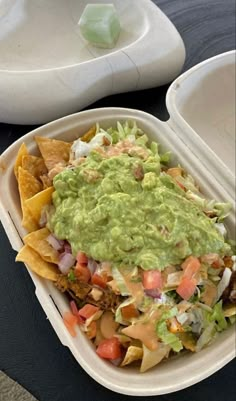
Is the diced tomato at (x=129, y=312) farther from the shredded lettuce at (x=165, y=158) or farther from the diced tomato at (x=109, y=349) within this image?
the shredded lettuce at (x=165, y=158)

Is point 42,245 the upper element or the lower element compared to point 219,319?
upper

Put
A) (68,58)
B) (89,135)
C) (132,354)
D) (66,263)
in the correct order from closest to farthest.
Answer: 1. (132,354)
2. (66,263)
3. (89,135)
4. (68,58)

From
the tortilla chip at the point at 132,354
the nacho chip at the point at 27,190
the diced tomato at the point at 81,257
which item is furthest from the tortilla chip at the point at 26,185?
the tortilla chip at the point at 132,354

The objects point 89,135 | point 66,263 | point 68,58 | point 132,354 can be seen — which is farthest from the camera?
point 68,58

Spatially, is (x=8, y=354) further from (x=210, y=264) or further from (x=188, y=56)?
(x=188, y=56)

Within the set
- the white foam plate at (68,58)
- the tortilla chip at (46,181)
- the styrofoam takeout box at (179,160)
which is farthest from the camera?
the white foam plate at (68,58)

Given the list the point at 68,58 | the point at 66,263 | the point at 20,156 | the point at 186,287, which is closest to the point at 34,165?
the point at 20,156

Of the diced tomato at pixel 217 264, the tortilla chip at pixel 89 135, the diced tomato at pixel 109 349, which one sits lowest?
the diced tomato at pixel 217 264

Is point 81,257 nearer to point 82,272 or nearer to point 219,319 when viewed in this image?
point 82,272
